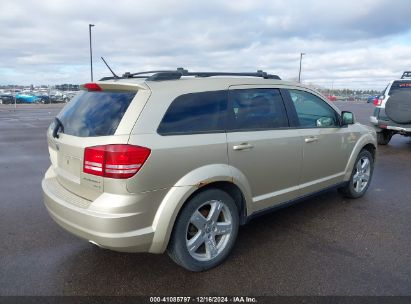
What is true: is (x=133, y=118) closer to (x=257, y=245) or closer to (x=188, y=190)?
(x=188, y=190)

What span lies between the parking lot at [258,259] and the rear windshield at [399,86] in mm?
5640

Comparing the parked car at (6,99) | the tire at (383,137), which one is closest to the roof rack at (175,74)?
the tire at (383,137)

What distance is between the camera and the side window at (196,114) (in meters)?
3.04

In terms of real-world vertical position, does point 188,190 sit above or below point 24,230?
above

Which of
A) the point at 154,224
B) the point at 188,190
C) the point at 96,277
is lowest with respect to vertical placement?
the point at 96,277

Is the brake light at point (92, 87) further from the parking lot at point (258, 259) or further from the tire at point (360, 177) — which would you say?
the tire at point (360, 177)

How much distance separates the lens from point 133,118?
112 inches

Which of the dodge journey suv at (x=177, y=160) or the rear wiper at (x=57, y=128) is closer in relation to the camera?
the dodge journey suv at (x=177, y=160)

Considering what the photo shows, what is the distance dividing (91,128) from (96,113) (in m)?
0.16

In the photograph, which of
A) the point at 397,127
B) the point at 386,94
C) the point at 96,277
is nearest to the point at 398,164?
the point at 397,127

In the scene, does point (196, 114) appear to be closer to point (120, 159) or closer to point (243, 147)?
point (243, 147)

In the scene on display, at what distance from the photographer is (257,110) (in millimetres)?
3758

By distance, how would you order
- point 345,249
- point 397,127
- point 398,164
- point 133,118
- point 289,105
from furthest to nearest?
point 397,127
point 398,164
point 289,105
point 345,249
point 133,118

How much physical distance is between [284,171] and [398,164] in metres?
5.22
